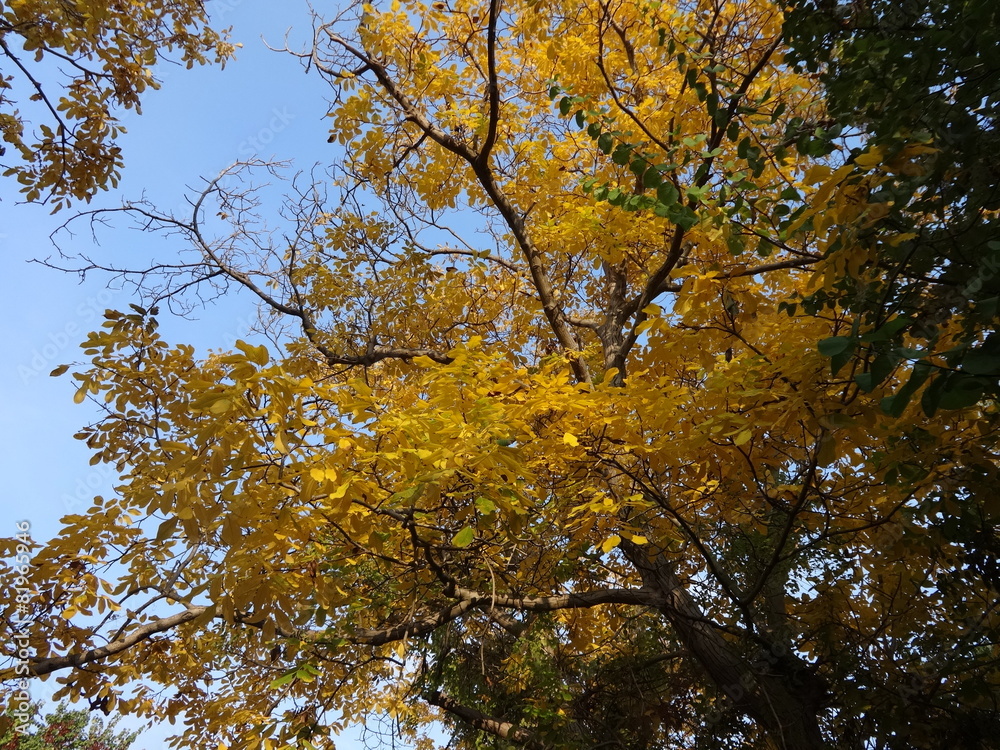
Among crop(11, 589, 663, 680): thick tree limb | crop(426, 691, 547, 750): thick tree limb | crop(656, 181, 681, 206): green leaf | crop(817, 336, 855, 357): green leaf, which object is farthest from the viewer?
crop(426, 691, 547, 750): thick tree limb

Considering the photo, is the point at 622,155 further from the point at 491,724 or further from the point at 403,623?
the point at 491,724

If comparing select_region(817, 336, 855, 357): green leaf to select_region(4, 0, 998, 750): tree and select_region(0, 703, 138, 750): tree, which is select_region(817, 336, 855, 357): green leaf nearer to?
select_region(4, 0, 998, 750): tree

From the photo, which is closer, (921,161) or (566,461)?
(921,161)

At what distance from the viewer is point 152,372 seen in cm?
366

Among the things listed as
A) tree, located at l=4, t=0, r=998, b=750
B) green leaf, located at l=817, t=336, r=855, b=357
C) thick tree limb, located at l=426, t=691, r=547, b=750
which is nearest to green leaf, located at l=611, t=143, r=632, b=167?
tree, located at l=4, t=0, r=998, b=750

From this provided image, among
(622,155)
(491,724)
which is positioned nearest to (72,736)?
(491,724)

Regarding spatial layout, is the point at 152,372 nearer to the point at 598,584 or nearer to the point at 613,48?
the point at 598,584

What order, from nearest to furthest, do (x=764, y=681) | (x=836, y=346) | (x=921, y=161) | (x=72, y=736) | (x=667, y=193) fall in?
(x=836, y=346) < (x=921, y=161) < (x=667, y=193) < (x=764, y=681) < (x=72, y=736)

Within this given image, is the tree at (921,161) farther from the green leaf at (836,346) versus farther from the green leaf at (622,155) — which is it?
the green leaf at (622,155)

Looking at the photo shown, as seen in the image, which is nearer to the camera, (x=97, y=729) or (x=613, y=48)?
(x=613, y=48)

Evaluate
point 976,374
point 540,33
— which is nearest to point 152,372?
point 540,33

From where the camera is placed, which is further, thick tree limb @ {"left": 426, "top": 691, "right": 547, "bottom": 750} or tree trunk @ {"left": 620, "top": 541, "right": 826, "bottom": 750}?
thick tree limb @ {"left": 426, "top": 691, "right": 547, "bottom": 750}

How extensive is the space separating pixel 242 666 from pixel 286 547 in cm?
279

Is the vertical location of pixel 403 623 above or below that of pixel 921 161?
below
